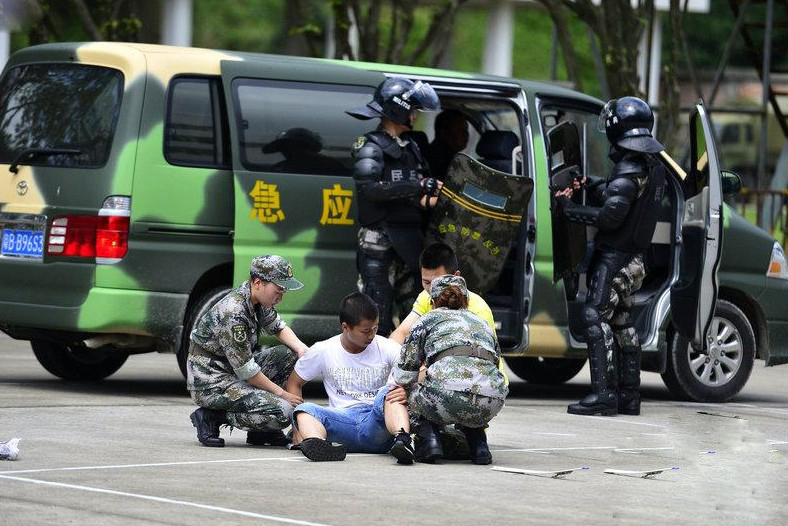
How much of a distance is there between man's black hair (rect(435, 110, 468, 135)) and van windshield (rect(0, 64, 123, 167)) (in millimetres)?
2342

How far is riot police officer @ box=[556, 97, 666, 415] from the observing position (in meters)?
11.0

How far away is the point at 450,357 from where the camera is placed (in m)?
8.32

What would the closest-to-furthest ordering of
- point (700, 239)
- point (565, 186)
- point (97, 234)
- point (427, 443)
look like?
point (427, 443) < point (97, 234) < point (700, 239) < point (565, 186)

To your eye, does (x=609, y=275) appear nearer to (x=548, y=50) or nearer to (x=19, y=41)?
(x=19, y=41)

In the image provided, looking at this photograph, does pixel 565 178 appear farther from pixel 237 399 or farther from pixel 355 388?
pixel 237 399

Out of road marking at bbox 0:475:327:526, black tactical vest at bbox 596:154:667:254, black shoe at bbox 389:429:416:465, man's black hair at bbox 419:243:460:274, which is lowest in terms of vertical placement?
road marking at bbox 0:475:327:526

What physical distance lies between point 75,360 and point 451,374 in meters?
4.28

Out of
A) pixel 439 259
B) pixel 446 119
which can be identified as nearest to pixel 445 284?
pixel 439 259

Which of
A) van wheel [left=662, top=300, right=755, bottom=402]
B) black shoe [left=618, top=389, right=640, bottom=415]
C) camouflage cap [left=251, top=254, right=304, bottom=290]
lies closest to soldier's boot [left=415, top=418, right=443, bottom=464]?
camouflage cap [left=251, top=254, right=304, bottom=290]

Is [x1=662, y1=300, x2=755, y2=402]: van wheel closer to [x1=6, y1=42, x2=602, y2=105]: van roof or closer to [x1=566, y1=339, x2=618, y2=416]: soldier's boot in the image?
[x1=566, y1=339, x2=618, y2=416]: soldier's boot

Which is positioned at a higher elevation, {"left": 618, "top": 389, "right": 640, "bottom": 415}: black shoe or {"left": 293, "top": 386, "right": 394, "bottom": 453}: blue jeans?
{"left": 293, "top": 386, "right": 394, "bottom": 453}: blue jeans

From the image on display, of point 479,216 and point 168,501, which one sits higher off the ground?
point 479,216

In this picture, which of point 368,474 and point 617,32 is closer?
point 368,474

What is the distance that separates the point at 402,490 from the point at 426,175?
410 centimetres
